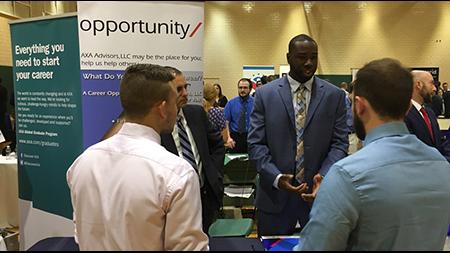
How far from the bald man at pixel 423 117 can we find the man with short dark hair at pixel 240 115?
102 inches

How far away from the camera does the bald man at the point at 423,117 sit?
2.97m

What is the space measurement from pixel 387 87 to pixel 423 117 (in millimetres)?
2230

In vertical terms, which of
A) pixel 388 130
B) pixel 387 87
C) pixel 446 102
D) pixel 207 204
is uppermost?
pixel 387 87

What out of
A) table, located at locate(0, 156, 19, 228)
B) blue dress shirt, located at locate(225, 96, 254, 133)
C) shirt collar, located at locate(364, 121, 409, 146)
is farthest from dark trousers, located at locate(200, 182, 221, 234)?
blue dress shirt, located at locate(225, 96, 254, 133)

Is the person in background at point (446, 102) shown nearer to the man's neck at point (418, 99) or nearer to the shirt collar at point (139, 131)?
the man's neck at point (418, 99)

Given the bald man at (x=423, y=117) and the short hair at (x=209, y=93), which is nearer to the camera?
the bald man at (x=423, y=117)

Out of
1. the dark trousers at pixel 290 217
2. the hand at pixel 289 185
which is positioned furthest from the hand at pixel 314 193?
the dark trousers at pixel 290 217

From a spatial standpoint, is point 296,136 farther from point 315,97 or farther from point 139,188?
point 139,188

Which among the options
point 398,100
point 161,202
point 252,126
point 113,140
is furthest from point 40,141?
point 398,100

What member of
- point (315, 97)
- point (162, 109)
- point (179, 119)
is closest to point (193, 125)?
point (179, 119)

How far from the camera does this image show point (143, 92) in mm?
1333

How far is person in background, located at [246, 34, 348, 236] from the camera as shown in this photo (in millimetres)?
2205

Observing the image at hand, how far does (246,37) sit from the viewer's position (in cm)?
1158

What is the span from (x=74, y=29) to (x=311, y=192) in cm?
180
